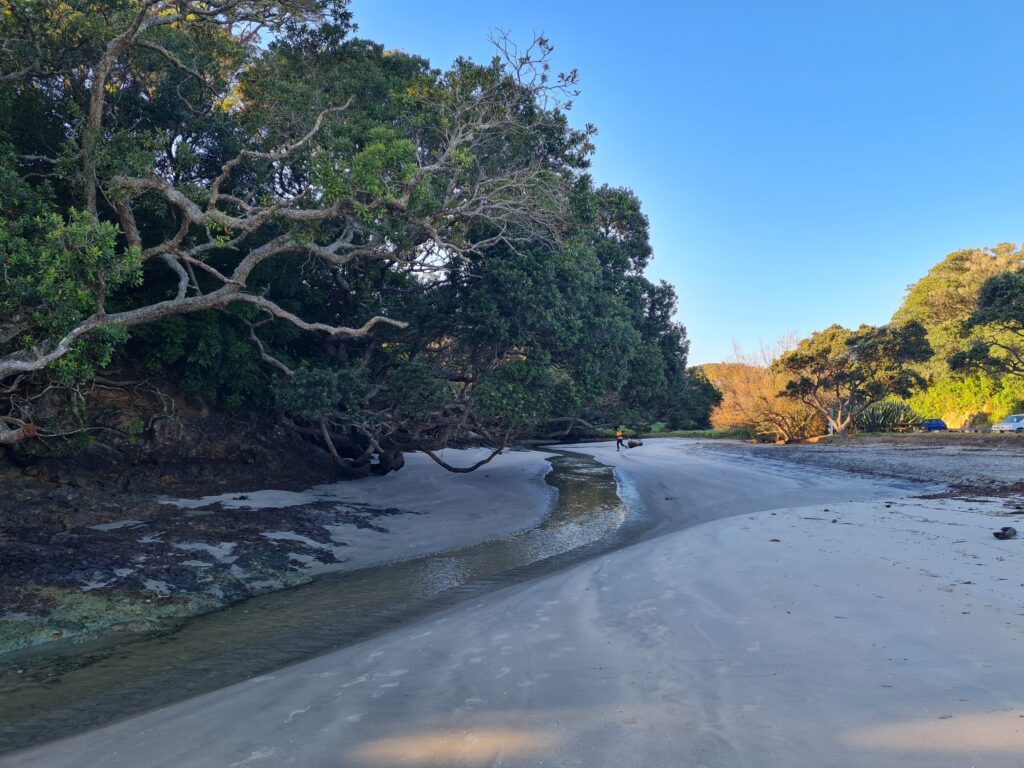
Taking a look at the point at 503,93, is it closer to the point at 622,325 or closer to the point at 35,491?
the point at 622,325

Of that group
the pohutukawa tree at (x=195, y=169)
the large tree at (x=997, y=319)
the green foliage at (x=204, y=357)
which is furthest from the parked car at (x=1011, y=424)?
the green foliage at (x=204, y=357)

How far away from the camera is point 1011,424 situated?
32.0 metres

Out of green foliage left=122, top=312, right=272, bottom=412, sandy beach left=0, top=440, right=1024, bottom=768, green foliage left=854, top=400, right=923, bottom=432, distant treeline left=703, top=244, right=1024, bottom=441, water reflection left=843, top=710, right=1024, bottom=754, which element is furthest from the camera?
green foliage left=854, top=400, right=923, bottom=432

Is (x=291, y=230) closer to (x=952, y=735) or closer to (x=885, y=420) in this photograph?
(x=952, y=735)

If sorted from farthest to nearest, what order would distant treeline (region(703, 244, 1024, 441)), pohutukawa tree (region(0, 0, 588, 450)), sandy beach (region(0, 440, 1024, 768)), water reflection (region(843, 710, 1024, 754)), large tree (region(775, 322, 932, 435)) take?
large tree (region(775, 322, 932, 435)) < distant treeline (region(703, 244, 1024, 441)) < pohutukawa tree (region(0, 0, 588, 450)) < sandy beach (region(0, 440, 1024, 768)) < water reflection (region(843, 710, 1024, 754))

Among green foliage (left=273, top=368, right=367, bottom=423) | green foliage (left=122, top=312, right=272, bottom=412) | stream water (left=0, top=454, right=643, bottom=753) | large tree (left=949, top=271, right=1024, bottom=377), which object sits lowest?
stream water (left=0, top=454, right=643, bottom=753)

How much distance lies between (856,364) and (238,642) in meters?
33.3

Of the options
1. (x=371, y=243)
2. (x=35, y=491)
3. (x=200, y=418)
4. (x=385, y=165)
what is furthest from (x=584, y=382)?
(x=35, y=491)

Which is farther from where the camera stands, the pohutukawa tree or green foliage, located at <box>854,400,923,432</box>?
green foliage, located at <box>854,400,923,432</box>

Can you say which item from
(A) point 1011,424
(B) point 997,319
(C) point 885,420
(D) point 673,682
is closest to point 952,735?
(D) point 673,682

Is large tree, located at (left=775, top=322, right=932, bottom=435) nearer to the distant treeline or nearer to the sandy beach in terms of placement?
the distant treeline

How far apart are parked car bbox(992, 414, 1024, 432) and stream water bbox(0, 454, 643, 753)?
105 ft

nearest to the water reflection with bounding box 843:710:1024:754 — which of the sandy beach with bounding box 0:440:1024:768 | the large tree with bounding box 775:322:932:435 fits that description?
the sandy beach with bounding box 0:440:1024:768

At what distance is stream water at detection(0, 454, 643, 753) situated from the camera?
468 centimetres
